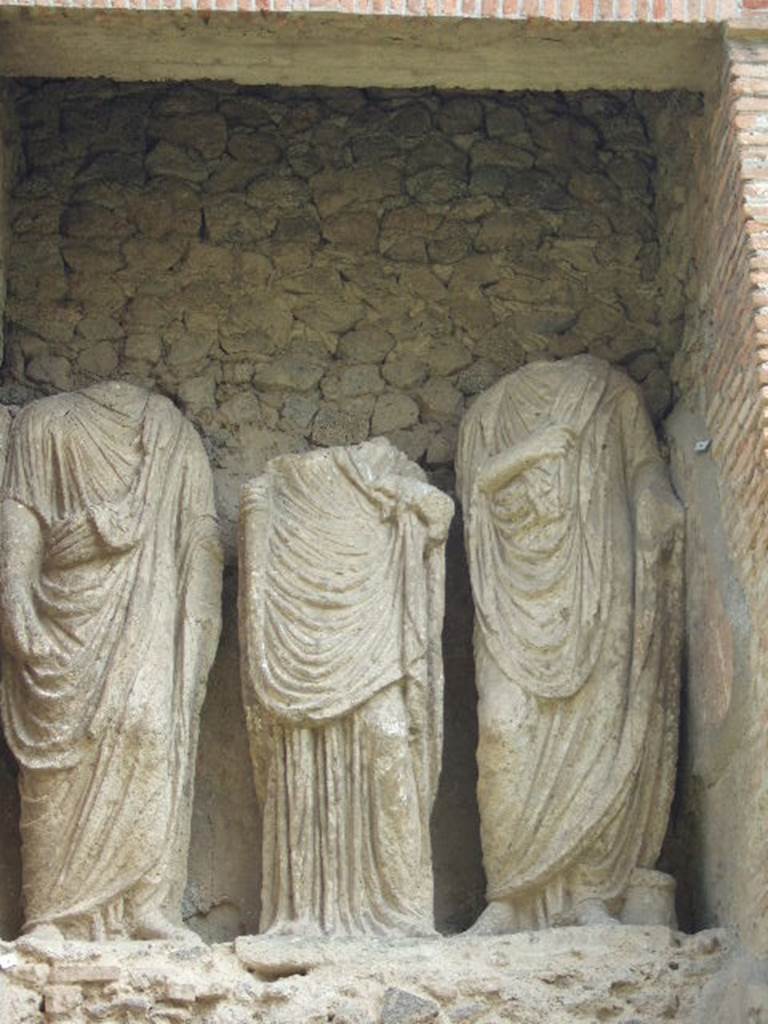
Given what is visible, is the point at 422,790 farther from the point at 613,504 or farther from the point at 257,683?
the point at 613,504

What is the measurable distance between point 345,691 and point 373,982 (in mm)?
961

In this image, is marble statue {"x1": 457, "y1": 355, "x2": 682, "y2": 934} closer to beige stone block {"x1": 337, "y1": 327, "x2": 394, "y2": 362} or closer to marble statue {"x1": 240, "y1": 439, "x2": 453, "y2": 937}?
marble statue {"x1": 240, "y1": 439, "x2": 453, "y2": 937}

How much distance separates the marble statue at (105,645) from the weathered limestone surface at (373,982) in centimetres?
23

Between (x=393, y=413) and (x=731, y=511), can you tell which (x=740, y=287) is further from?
(x=393, y=413)

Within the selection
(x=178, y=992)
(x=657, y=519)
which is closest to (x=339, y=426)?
(x=657, y=519)

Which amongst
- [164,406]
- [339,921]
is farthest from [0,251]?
[339,921]

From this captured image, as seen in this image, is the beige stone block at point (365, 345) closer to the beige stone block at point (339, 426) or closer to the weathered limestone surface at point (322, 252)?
the weathered limestone surface at point (322, 252)

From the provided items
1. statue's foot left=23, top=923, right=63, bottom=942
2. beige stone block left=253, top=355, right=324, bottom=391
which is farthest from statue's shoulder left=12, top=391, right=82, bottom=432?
statue's foot left=23, top=923, right=63, bottom=942

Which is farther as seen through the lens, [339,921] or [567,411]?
[567,411]

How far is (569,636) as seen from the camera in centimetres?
832

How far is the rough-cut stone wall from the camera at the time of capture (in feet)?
29.9

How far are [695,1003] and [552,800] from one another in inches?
32.9

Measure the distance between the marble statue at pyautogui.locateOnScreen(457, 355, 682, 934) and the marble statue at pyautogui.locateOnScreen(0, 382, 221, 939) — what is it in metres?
0.95

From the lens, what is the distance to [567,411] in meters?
8.73
